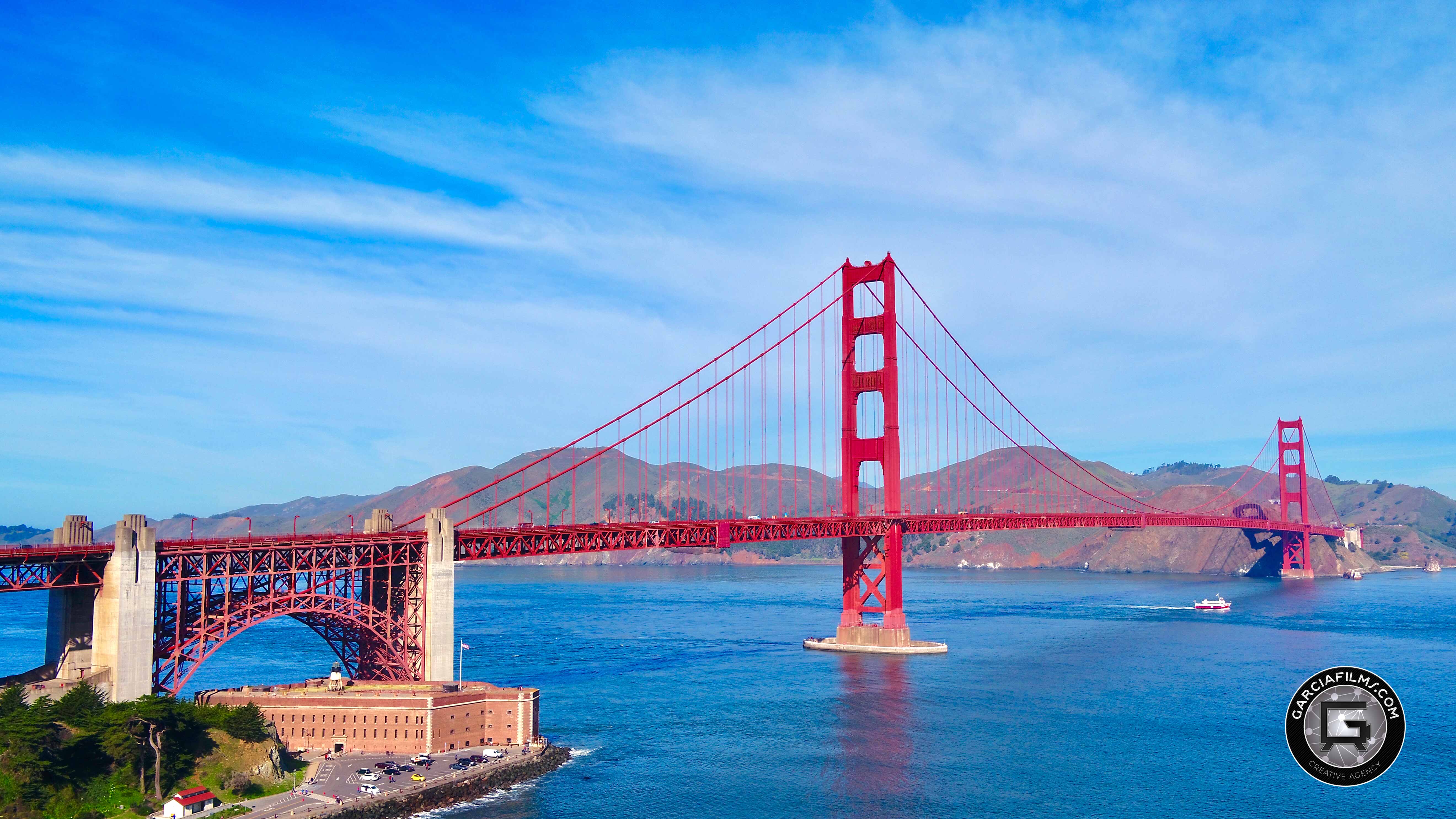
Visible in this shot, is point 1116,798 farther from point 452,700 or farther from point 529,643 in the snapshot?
point 529,643

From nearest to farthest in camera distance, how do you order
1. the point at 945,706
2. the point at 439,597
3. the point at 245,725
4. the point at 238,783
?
the point at 238,783
the point at 245,725
the point at 439,597
the point at 945,706

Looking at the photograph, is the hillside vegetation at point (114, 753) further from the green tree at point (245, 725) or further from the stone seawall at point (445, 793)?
the stone seawall at point (445, 793)

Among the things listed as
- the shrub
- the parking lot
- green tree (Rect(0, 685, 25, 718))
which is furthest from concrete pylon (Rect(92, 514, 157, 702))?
the parking lot

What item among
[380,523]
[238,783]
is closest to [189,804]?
[238,783]

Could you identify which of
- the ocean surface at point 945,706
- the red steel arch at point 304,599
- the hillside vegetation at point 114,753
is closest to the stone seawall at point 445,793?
the ocean surface at point 945,706

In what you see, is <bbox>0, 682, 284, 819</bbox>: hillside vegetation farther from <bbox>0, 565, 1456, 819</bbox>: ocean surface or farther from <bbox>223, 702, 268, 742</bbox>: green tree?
<bbox>0, 565, 1456, 819</bbox>: ocean surface

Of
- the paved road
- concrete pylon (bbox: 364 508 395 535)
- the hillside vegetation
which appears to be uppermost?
concrete pylon (bbox: 364 508 395 535)

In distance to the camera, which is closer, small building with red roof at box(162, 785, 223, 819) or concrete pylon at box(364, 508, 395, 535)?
small building with red roof at box(162, 785, 223, 819)

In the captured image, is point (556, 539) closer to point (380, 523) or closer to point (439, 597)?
point (380, 523)

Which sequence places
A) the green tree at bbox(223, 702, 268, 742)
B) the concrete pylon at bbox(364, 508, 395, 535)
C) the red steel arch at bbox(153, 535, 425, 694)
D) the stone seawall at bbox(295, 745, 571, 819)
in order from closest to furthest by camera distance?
the stone seawall at bbox(295, 745, 571, 819), the green tree at bbox(223, 702, 268, 742), the red steel arch at bbox(153, 535, 425, 694), the concrete pylon at bbox(364, 508, 395, 535)
